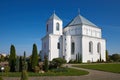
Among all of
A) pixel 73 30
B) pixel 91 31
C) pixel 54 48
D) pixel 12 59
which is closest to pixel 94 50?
pixel 91 31

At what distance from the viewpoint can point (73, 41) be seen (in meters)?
53.9

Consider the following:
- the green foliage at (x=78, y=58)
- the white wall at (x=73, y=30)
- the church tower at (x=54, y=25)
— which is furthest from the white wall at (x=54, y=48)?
the white wall at (x=73, y=30)

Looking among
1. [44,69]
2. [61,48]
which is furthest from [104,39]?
[44,69]

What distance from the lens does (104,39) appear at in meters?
60.8

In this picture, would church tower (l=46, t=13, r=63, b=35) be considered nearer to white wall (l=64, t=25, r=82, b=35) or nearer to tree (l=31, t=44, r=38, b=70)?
white wall (l=64, t=25, r=82, b=35)

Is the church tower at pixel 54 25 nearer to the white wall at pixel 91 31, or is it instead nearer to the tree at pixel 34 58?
the white wall at pixel 91 31

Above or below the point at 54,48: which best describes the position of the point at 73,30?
above

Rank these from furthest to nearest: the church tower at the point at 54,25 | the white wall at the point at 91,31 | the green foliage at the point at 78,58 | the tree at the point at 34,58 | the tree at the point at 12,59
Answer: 1. the white wall at the point at 91,31
2. the church tower at the point at 54,25
3. the green foliage at the point at 78,58
4. the tree at the point at 12,59
5. the tree at the point at 34,58

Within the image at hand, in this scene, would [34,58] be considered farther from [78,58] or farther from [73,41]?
[73,41]

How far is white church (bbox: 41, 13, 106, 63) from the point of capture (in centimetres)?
5194

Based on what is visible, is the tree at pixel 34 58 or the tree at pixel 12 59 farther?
the tree at pixel 12 59

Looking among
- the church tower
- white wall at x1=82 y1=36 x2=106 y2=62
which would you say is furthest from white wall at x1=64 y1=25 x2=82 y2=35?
the church tower

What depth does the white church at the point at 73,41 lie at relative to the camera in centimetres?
5194

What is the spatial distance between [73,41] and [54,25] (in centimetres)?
692
